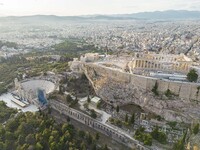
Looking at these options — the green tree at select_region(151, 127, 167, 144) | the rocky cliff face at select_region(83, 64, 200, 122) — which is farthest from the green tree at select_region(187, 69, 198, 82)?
the green tree at select_region(151, 127, 167, 144)

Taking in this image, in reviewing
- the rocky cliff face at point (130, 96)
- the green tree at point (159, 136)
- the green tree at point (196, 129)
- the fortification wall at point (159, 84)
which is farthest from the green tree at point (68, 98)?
the green tree at point (196, 129)

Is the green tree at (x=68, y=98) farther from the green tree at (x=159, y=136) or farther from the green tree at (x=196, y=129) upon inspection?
the green tree at (x=196, y=129)

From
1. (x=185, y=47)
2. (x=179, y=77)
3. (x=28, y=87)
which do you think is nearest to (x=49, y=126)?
(x=28, y=87)

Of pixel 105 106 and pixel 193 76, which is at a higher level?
pixel 193 76

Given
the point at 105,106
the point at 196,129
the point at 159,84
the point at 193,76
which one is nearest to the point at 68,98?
the point at 105,106

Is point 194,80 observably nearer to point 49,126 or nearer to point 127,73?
point 127,73

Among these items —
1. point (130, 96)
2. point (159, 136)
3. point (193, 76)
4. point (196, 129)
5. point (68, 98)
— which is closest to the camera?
point (159, 136)

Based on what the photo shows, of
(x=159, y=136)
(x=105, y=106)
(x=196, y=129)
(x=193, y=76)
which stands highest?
(x=193, y=76)

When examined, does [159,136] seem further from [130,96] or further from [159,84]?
[130,96]
